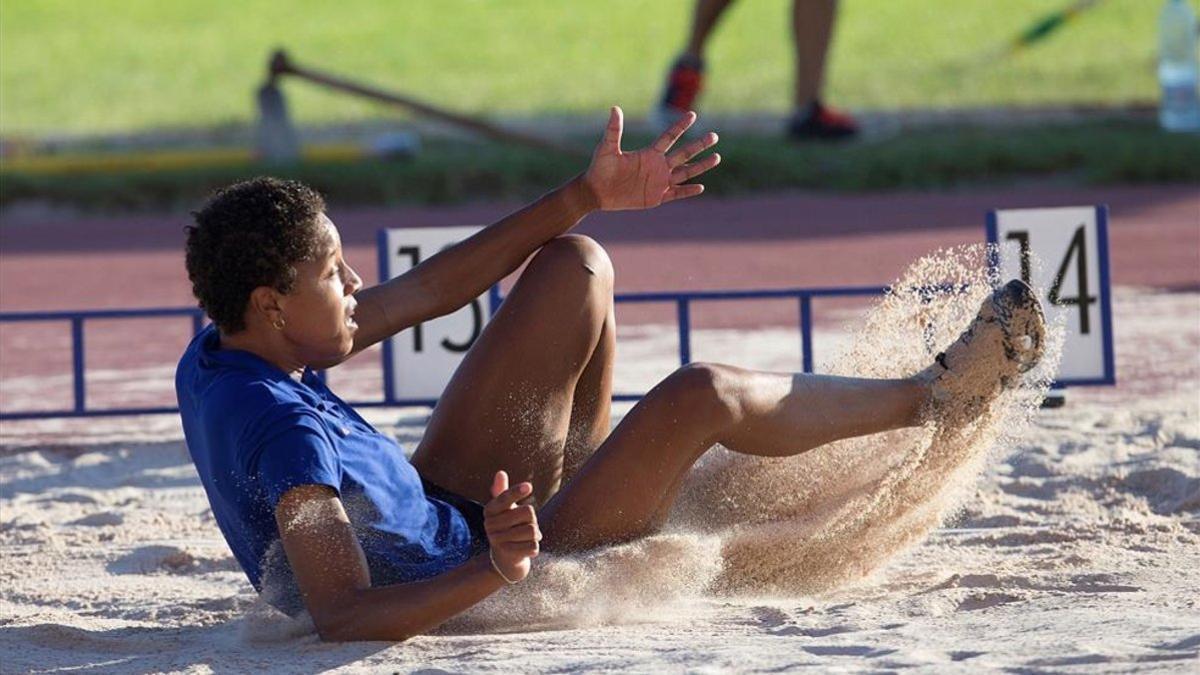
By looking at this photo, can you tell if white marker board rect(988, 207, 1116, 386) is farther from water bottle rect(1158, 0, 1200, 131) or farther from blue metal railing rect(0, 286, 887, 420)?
water bottle rect(1158, 0, 1200, 131)

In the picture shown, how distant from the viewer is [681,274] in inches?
392

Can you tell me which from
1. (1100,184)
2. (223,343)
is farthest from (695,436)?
(1100,184)

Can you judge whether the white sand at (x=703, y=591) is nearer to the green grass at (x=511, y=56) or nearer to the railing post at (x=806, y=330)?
the railing post at (x=806, y=330)

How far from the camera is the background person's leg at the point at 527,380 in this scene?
13.4 feet

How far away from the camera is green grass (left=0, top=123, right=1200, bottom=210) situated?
1259cm

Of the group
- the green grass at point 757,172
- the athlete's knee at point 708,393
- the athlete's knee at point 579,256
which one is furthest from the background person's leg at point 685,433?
the green grass at point 757,172

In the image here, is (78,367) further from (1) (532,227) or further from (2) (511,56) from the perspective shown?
(2) (511,56)

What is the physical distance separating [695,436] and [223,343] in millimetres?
871

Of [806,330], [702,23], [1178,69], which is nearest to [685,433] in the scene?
[806,330]

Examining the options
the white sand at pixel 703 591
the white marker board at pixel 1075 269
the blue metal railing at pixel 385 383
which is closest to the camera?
the white sand at pixel 703 591

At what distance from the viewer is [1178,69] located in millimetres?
14875

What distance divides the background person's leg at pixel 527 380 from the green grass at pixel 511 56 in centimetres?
1226

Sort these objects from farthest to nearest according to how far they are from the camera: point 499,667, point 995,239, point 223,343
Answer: point 995,239 → point 223,343 → point 499,667

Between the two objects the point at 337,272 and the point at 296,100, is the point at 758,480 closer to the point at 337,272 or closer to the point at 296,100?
the point at 337,272
